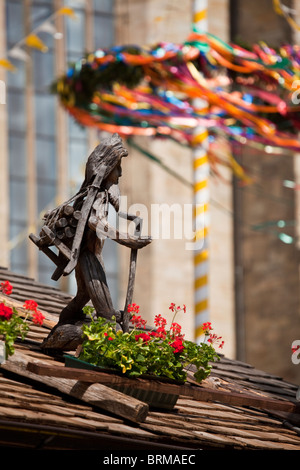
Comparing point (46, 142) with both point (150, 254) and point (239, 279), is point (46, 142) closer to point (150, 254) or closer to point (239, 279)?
point (150, 254)

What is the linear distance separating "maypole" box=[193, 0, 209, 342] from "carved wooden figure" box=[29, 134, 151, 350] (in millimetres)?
9356

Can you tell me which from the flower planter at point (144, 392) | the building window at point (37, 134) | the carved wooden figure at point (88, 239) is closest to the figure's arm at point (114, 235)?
the carved wooden figure at point (88, 239)

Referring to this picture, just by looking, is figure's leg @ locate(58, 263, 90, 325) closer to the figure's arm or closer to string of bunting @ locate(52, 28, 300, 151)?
the figure's arm

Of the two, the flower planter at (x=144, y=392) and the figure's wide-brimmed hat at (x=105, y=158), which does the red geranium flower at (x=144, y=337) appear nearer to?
the flower planter at (x=144, y=392)

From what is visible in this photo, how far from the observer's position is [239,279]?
2827 cm

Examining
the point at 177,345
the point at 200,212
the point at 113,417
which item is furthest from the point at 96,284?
the point at 200,212

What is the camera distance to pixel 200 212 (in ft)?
64.1

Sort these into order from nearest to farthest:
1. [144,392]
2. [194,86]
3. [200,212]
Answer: [144,392], [194,86], [200,212]

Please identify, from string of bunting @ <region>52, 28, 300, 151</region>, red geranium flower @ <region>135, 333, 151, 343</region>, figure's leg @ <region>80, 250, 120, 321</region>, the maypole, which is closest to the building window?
string of bunting @ <region>52, 28, 300, 151</region>

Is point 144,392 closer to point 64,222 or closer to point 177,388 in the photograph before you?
point 177,388

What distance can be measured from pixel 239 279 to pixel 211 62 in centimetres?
968

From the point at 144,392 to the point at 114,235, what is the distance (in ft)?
3.09

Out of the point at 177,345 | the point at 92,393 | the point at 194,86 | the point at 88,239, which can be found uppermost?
the point at 194,86

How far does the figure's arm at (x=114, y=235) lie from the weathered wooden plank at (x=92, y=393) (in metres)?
0.89
